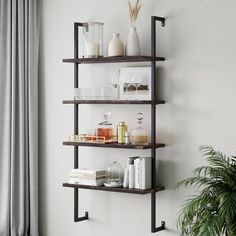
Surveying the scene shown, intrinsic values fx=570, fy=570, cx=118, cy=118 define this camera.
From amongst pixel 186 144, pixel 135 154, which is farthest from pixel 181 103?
pixel 135 154

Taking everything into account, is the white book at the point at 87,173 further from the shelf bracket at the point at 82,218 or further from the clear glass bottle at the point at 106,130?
the shelf bracket at the point at 82,218

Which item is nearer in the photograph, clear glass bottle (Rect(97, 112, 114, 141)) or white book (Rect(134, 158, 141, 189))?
white book (Rect(134, 158, 141, 189))

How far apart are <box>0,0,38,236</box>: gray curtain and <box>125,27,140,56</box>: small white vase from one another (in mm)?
957

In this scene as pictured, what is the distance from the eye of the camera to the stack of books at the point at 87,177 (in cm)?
403

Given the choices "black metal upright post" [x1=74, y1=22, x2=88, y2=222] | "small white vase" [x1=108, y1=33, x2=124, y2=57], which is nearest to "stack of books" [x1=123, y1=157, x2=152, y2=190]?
"black metal upright post" [x1=74, y1=22, x2=88, y2=222]

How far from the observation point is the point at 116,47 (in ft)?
12.9

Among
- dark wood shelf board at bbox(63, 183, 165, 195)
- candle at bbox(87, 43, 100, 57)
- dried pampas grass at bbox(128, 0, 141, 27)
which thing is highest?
dried pampas grass at bbox(128, 0, 141, 27)

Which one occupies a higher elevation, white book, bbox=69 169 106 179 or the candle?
the candle

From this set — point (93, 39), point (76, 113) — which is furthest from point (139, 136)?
point (93, 39)

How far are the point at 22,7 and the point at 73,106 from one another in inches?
33.8

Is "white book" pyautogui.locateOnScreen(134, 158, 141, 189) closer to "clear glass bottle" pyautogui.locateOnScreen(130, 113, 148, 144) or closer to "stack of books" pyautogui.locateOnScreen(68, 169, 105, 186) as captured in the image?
"clear glass bottle" pyautogui.locateOnScreen(130, 113, 148, 144)

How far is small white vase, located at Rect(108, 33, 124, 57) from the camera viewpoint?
3.93 metres

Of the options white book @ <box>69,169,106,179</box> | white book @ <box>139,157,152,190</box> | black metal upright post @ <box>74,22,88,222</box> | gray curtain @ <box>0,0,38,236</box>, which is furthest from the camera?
gray curtain @ <box>0,0,38,236</box>

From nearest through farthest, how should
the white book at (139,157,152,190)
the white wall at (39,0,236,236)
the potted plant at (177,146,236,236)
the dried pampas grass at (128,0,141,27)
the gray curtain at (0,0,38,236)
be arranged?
the potted plant at (177,146,236,236), the white wall at (39,0,236,236), the white book at (139,157,152,190), the dried pampas grass at (128,0,141,27), the gray curtain at (0,0,38,236)
